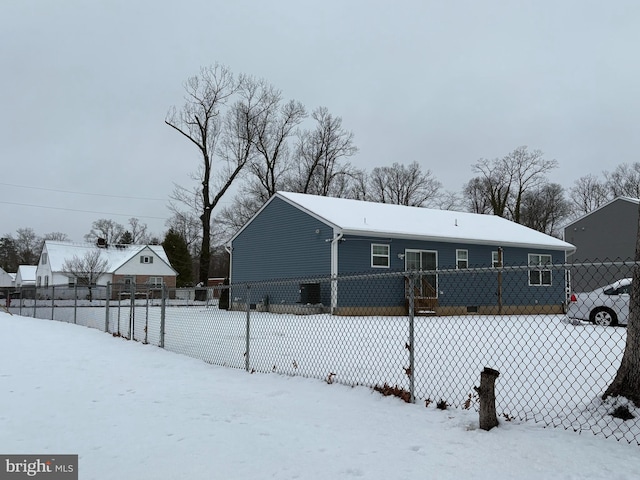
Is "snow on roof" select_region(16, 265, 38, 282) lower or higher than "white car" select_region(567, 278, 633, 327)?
higher

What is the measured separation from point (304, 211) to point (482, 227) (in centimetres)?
885

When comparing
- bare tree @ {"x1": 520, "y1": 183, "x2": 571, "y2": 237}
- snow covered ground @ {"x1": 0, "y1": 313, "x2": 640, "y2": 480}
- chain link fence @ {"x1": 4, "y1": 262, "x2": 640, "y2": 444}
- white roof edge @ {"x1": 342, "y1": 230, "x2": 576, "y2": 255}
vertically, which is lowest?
snow covered ground @ {"x1": 0, "y1": 313, "x2": 640, "y2": 480}

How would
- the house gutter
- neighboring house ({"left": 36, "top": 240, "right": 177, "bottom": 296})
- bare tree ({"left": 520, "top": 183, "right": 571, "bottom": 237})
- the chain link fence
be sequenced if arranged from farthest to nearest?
bare tree ({"left": 520, "top": 183, "right": 571, "bottom": 237})
neighboring house ({"left": 36, "top": 240, "right": 177, "bottom": 296})
the house gutter
the chain link fence

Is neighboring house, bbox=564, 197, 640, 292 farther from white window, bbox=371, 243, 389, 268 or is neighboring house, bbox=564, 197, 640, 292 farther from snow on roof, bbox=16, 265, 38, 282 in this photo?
snow on roof, bbox=16, 265, 38, 282

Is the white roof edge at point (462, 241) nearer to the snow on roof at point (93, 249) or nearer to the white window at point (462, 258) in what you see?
the white window at point (462, 258)

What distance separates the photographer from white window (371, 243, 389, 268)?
18203 mm

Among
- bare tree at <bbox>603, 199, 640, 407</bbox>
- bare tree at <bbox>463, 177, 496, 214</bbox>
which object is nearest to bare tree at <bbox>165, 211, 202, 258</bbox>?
bare tree at <bbox>463, 177, 496, 214</bbox>

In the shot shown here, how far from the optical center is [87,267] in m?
42.9

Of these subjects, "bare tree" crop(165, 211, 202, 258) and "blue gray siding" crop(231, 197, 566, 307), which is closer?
"blue gray siding" crop(231, 197, 566, 307)

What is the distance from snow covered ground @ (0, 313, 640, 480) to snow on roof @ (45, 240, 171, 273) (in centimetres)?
4156

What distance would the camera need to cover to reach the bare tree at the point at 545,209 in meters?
48.8

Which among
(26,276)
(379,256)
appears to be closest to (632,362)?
(379,256)

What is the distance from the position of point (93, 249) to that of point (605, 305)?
4384 cm

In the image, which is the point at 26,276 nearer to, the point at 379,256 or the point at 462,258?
the point at 379,256
